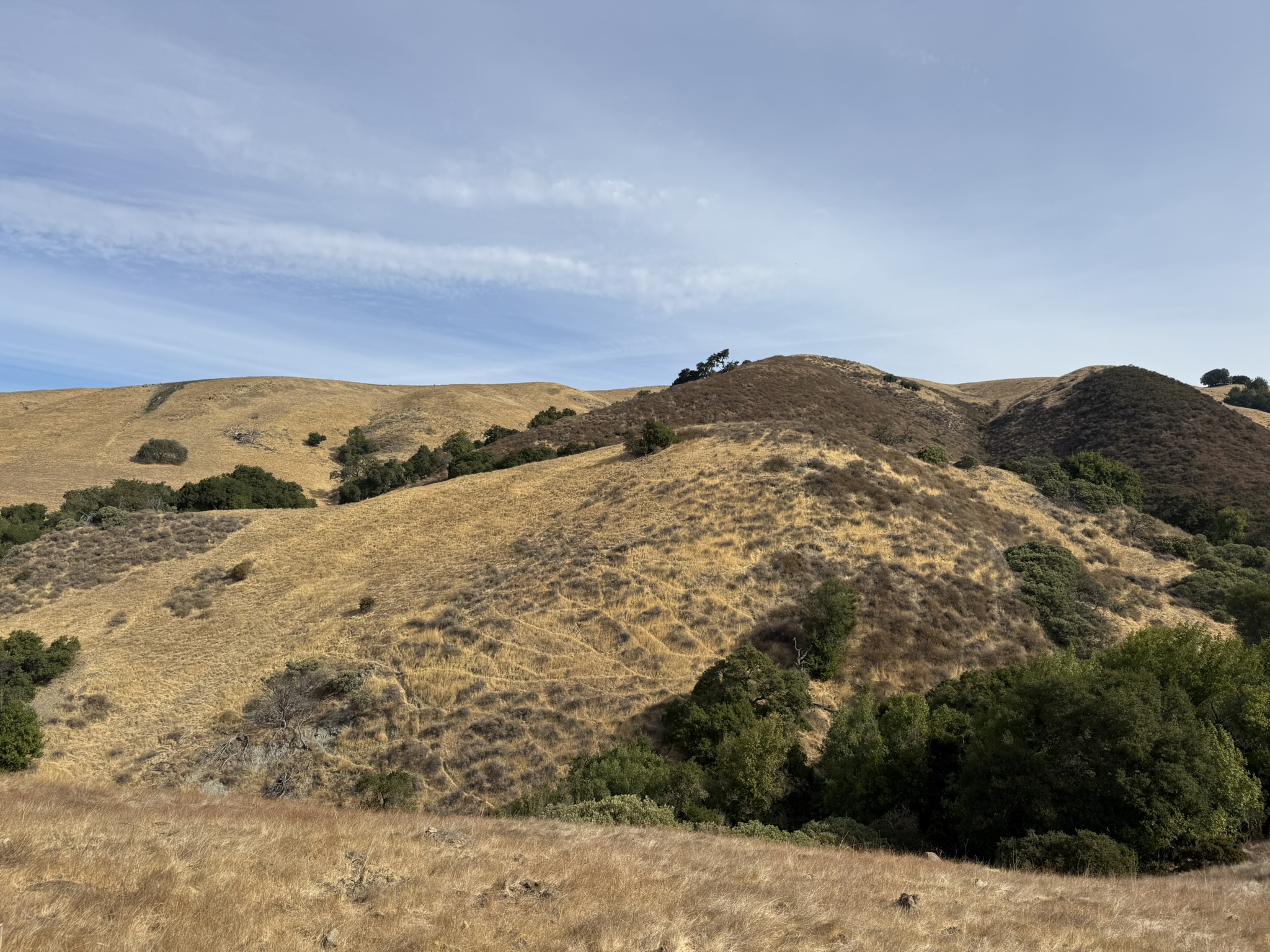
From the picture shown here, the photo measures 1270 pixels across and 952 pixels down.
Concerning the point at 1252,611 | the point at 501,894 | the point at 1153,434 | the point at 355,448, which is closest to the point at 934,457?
the point at 1252,611

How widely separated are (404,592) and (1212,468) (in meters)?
63.0

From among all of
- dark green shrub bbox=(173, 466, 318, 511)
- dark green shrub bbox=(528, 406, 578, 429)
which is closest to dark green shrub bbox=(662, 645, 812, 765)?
dark green shrub bbox=(173, 466, 318, 511)

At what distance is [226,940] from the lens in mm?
6031

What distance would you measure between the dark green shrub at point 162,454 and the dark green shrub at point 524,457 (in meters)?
35.4

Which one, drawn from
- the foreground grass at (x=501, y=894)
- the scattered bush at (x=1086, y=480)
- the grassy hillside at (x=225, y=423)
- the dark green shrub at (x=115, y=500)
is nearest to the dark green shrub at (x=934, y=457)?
the scattered bush at (x=1086, y=480)

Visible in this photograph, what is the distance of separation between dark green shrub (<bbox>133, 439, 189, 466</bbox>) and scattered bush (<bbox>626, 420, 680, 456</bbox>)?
48395mm

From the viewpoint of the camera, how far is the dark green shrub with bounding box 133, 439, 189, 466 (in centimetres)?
6256

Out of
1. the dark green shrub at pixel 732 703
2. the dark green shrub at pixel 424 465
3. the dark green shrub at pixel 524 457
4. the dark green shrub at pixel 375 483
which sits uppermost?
the dark green shrub at pixel 524 457

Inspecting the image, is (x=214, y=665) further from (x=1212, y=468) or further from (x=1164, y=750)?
(x=1212, y=468)

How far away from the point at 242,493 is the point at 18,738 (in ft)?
98.8

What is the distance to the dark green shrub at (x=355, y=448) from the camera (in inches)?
2904

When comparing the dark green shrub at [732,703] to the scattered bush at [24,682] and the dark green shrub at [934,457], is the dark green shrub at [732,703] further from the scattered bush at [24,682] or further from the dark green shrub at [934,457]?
the dark green shrub at [934,457]

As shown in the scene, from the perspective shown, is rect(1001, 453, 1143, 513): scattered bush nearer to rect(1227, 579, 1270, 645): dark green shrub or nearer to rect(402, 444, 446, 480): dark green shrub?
rect(1227, 579, 1270, 645): dark green shrub

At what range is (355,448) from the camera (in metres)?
75.0
